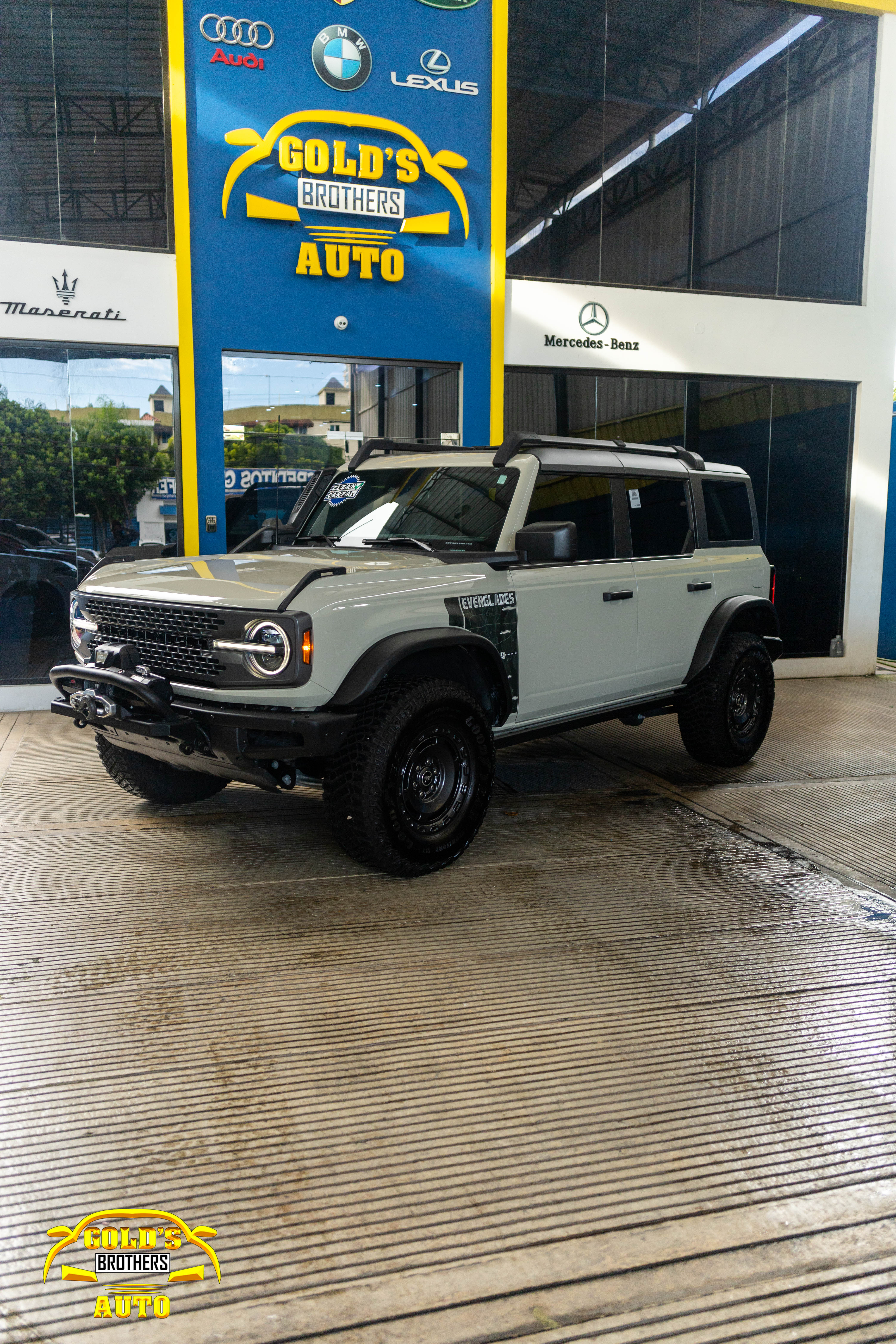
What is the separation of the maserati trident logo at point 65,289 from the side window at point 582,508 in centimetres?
463

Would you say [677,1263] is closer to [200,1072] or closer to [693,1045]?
[693,1045]

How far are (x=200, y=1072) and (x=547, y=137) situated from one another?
8256 millimetres

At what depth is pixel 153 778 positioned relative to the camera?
15.6 feet


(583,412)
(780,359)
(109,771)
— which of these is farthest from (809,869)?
(780,359)

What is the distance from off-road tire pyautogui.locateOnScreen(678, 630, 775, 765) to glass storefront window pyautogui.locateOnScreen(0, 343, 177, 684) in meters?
4.40

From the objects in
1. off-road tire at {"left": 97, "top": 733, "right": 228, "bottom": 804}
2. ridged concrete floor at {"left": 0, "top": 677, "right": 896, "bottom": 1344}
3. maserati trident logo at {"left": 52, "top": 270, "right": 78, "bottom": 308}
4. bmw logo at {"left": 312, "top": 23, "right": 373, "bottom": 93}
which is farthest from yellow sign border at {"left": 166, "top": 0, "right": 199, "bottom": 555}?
ridged concrete floor at {"left": 0, "top": 677, "right": 896, "bottom": 1344}

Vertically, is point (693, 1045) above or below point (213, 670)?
below

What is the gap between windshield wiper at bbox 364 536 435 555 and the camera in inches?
174

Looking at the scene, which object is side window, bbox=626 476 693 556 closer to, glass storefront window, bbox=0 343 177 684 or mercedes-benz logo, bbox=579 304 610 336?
mercedes-benz logo, bbox=579 304 610 336

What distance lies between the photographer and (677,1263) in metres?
1.91

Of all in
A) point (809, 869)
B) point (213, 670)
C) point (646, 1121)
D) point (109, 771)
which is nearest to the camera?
point (646, 1121)

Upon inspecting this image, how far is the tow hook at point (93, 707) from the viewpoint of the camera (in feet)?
11.9

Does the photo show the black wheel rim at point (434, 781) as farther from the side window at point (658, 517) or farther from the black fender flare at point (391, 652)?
the side window at point (658, 517)

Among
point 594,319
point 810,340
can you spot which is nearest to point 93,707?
point 594,319
